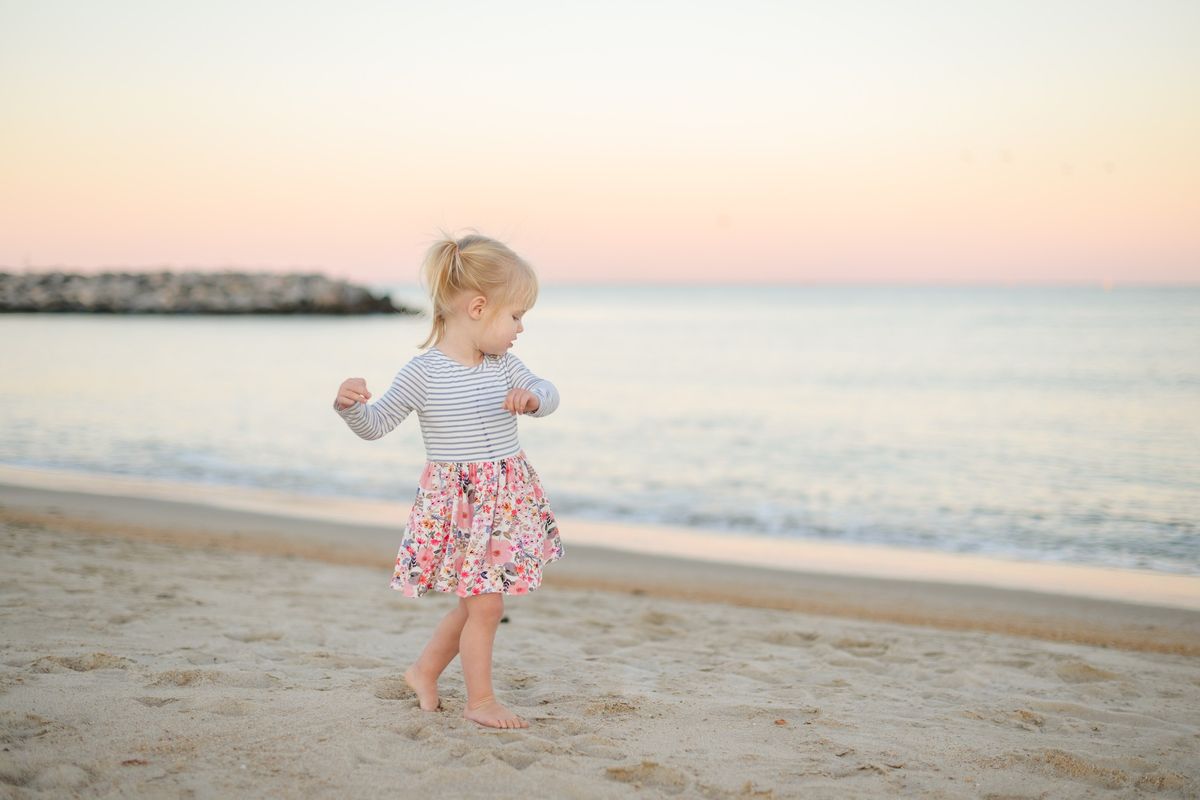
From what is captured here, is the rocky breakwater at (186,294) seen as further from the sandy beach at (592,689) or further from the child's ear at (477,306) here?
the child's ear at (477,306)

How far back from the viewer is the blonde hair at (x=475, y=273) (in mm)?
3244

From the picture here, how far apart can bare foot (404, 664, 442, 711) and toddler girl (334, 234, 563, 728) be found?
0.13 meters

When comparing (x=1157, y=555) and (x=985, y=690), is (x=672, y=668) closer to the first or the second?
(x=985, y=690)

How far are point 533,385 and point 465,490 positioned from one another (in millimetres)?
429

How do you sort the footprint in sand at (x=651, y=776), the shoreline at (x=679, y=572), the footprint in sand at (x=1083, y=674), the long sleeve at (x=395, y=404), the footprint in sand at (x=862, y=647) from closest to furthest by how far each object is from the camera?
the footprint in sand at (x=651, y=776) < the long sleeve at (x=395, y=404) < the footprint in sand at (x=1083, y=674) < the footprint in sand at (x=862, y=647) < the shoreline at (x=679, y=572)

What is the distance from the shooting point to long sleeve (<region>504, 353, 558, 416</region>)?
3.21 metres

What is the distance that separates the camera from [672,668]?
14.2 ft

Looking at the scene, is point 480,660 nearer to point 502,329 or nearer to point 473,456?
point 473,456

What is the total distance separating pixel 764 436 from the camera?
15.5 m

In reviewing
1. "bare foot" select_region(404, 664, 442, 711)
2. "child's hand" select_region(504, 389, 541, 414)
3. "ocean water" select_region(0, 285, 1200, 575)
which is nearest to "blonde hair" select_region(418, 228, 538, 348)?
"child's hand" select_region(504, 389, 541, 414)

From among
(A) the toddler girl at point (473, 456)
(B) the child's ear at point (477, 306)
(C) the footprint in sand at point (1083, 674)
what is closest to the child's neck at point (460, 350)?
(A) the toddler girl at point (473, 456)

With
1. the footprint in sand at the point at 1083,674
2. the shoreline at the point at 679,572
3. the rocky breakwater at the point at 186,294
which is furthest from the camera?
the rocky breakwater at the point at 186,294

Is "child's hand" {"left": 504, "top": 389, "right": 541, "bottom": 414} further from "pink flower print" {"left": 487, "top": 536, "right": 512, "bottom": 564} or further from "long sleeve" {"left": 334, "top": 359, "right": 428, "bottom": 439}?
"pink flower print" {"left": 487, "top": 536, "right": 512, "bottom": 564}

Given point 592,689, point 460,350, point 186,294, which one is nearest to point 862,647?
point 592,689
